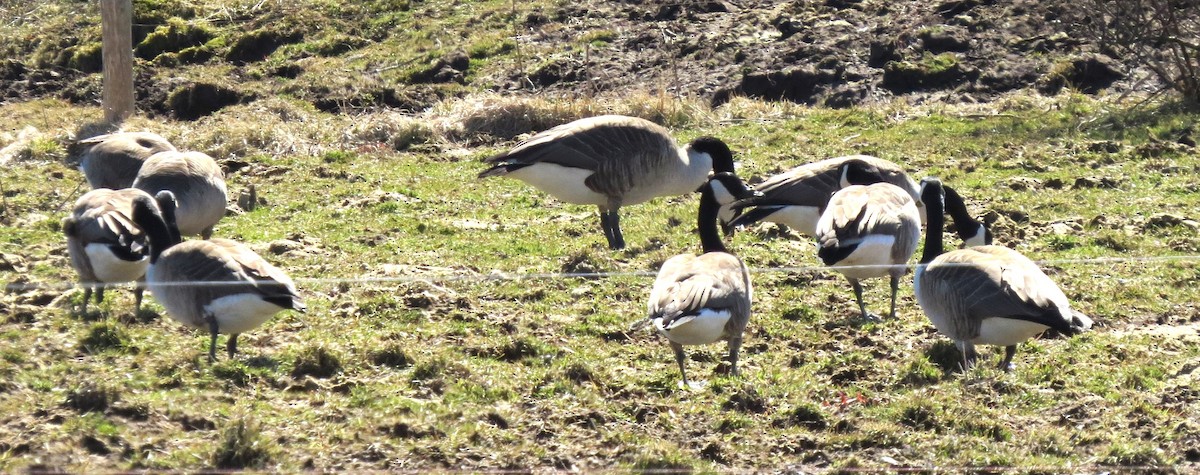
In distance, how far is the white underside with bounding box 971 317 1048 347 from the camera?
300 inches

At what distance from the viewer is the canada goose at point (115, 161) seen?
1187cm

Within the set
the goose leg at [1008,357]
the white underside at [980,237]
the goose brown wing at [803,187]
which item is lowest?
the goose leg at [1008,357]

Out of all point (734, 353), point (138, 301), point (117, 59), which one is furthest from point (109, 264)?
point (117, 59)

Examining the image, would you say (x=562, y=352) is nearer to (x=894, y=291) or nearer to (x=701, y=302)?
(x=701, y=302)

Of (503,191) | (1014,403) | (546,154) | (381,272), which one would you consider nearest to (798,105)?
(503,191)

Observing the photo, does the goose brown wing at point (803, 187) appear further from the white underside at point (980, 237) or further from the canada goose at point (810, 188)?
the white underside at point (980, 237)

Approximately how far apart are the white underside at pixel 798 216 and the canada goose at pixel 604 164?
1532mm

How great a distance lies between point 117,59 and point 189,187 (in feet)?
25.4

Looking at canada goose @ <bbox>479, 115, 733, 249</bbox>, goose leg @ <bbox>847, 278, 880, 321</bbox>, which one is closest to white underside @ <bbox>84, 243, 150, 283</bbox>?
canada goose @ <bbox>479, 115, 733, 249</bbox>

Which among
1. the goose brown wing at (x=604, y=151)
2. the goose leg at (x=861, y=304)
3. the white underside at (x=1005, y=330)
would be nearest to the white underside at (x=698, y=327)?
the white underside at (x=1005, y=330)

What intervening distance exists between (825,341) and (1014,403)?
1566 millimetres

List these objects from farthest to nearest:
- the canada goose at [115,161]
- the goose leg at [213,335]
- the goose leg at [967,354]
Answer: the canada goose at [115,161]
the goose leg at [967,354]
the goose leg at [213,335]

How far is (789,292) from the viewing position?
32.8 feet

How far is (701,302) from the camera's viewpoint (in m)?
7.44
